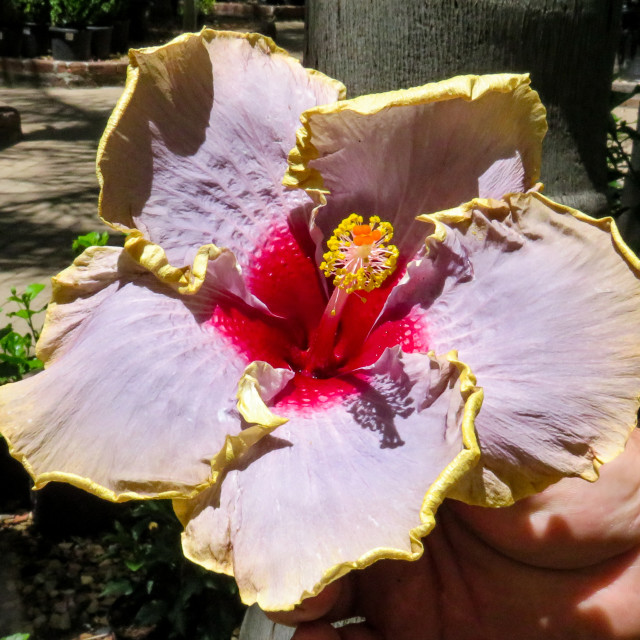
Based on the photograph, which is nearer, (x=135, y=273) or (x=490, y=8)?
(x=135, y=273)

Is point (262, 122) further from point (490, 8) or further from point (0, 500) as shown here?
point (0, 500)

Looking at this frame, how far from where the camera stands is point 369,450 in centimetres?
90

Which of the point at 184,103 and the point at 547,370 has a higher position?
the point at 184,103

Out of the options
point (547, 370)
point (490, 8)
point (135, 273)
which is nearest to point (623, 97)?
point (490, 8)

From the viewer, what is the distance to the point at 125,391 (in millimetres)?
904

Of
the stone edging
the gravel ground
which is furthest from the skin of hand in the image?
the stone edging

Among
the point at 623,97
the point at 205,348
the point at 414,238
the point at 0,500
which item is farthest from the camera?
the point at 0,500

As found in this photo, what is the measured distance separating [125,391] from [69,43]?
11.3 meters

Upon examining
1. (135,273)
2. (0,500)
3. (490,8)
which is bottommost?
(0,500)

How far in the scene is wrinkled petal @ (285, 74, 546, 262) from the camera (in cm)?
93

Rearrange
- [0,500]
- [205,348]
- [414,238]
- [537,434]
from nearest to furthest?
[537,434]
[205,348]
[414,238]
[0,500]

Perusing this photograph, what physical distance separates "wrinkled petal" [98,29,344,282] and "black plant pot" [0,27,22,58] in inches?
456

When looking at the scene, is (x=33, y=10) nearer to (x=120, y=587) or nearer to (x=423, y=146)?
(x=120, y=587)

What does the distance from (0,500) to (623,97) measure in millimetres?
3086
